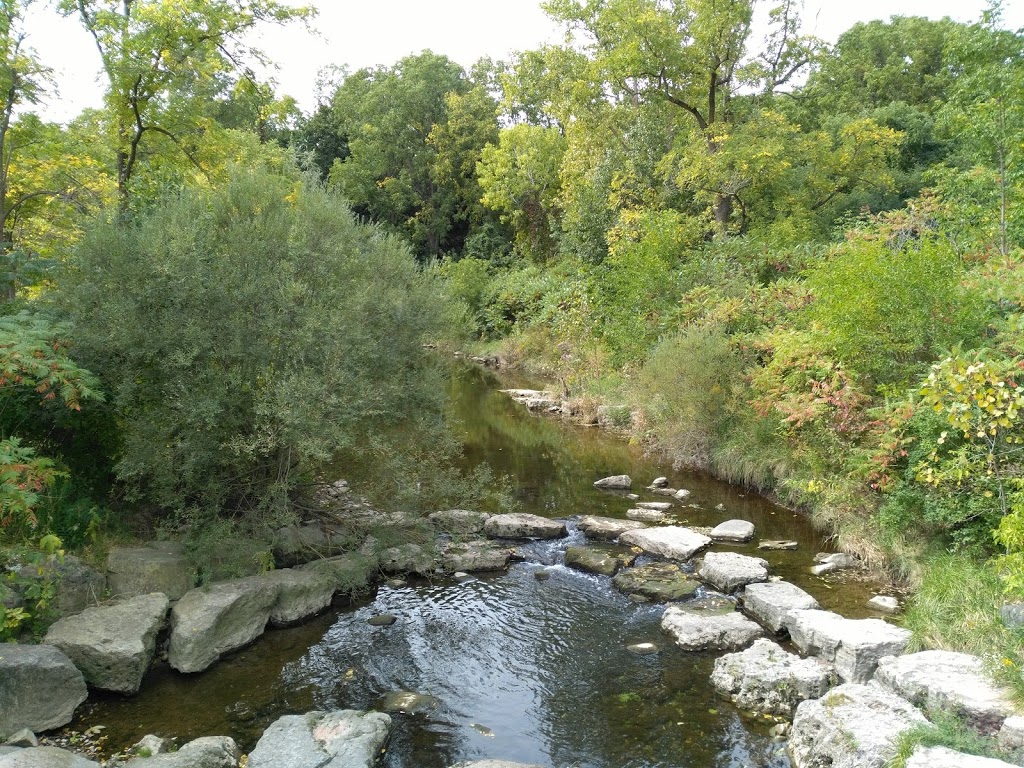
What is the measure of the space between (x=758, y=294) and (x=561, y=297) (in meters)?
10.1

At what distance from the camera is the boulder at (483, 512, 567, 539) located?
11547 mm

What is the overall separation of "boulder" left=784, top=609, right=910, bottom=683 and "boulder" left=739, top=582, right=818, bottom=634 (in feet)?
0.51

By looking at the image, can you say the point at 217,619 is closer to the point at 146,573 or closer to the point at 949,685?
the point at 146,573

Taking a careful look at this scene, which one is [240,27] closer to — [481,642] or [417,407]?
[417,407]

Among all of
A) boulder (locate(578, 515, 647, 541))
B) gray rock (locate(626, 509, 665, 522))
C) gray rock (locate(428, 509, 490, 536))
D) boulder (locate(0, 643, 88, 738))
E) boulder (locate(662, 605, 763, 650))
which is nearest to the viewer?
boulder (locate(0, 643, 88, 738))

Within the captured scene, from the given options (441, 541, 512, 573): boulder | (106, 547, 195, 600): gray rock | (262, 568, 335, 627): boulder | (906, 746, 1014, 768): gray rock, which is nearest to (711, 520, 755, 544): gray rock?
(441, 541, 512, 573): boulder

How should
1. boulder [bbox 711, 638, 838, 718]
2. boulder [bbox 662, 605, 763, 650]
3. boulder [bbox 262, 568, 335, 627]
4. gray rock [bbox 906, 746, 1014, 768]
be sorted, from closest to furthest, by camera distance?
gray rock [bbox 906, 746, 1014, 768]
boulder [bbox 711, 638, 838, 718]
boulder [bbox 662, 605, 763, 650]
boulder [bbox 262, 568, 335, 627]

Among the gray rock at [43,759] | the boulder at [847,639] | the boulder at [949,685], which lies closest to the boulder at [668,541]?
the boulder at [847,639]

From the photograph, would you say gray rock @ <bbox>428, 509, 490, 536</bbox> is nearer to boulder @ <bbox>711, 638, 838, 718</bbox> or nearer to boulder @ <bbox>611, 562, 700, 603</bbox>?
boulder @ <bbox>611, 562, 700, 603</bbox>

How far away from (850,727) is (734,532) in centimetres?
572

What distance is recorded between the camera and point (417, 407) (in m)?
10.3

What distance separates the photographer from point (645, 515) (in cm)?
1244

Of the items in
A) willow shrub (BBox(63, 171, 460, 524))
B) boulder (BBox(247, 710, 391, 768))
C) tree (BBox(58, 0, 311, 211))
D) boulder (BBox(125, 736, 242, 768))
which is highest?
tree (BBox(58, 0, 311, 211))

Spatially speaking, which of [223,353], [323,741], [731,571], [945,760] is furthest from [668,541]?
[223,353]
